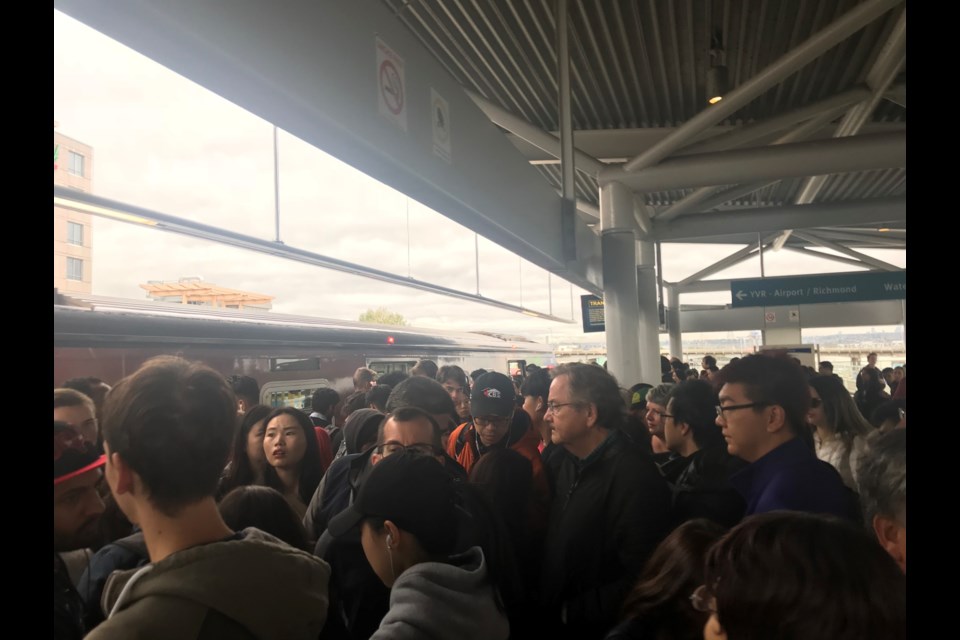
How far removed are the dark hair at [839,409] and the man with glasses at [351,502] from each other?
198 centimetres

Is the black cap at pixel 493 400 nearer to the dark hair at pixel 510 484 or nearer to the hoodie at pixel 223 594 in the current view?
the dark hair at pixel 510 484

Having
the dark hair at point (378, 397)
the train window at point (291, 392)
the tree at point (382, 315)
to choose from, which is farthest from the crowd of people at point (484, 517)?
the train window at point (291, 392)

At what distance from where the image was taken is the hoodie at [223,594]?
97 cm

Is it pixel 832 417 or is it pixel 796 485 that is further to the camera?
pixel 832 417

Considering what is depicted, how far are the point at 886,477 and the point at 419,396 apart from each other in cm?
261

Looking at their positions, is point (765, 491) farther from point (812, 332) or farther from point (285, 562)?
point (285, 562)

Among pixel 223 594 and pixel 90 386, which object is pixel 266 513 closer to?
pixel 223 594

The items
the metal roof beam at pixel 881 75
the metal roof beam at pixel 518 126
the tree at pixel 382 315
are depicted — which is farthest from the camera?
the metal roof beam at pixel 518 126

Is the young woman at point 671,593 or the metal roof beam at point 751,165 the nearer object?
the young woman at point 671,593

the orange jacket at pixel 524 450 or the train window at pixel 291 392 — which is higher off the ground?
the train window at pixel 291 392

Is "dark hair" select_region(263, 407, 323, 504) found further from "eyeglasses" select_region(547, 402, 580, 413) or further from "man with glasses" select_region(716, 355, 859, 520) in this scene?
"man with glasses" select_region(716, 355, 859, 520)

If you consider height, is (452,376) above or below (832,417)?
above

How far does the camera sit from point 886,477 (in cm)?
121

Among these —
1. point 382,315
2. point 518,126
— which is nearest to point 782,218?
point 518,126
